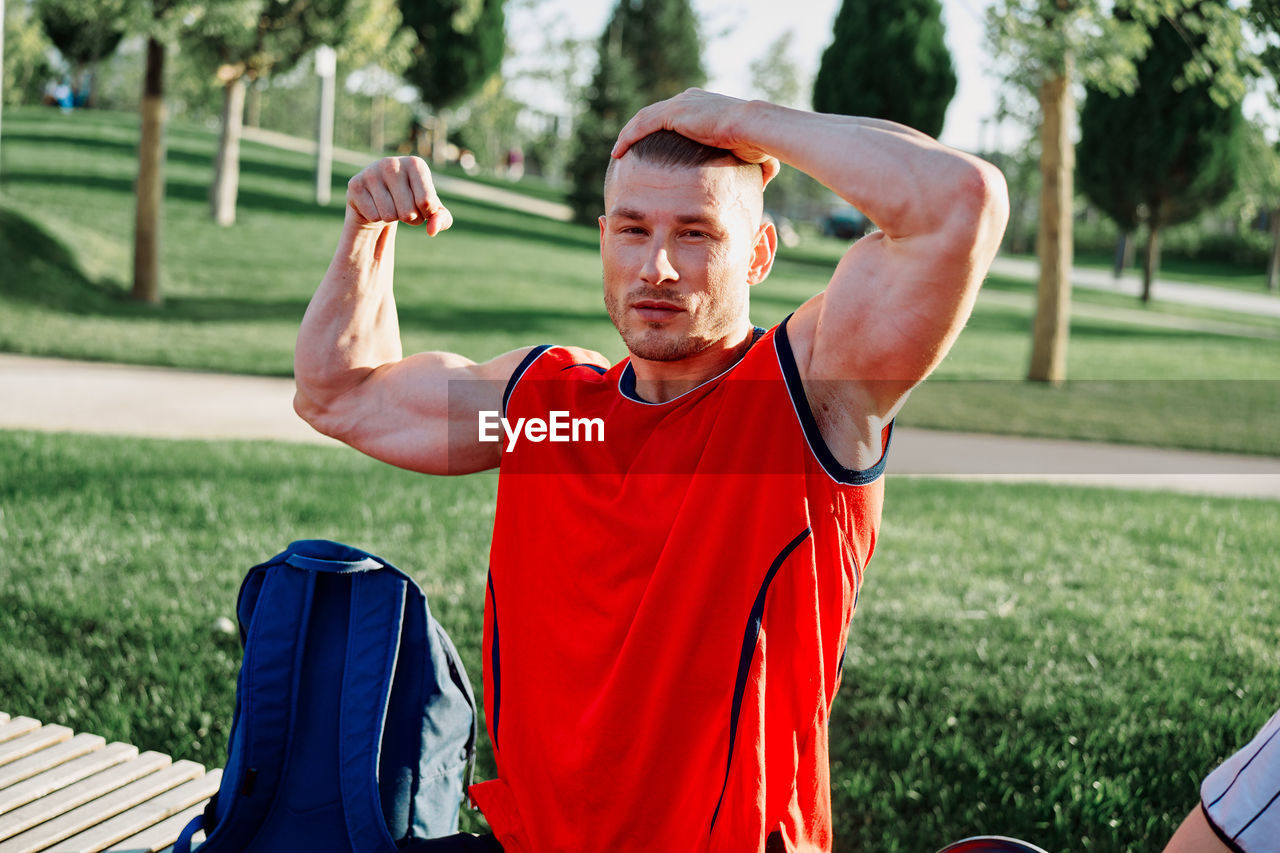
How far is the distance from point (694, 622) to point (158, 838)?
1353 millimetres

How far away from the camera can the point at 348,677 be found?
2.27m

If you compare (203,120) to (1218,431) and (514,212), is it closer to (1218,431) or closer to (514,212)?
(514,212)

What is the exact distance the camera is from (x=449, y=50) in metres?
33.4

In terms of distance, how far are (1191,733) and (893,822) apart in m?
1.10

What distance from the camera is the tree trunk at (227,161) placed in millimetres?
20078

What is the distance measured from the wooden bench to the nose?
5.13ft

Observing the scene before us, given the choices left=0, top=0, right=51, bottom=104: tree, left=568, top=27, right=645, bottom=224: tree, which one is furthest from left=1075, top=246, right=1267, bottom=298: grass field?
left=0, top=0, right=51, bottom=104: tree

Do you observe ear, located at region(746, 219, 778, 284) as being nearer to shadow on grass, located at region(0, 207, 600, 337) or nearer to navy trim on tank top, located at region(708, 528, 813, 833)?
navy trim on tank top, located at region(708, 528, 813, 833)

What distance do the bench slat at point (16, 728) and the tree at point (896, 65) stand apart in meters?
28.0

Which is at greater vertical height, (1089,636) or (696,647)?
(696,647)

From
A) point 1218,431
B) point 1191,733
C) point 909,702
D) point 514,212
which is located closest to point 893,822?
point 909,702

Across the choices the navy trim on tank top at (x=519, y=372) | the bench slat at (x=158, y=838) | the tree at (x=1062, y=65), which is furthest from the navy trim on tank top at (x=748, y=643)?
the tree at (x=1062, y=65)

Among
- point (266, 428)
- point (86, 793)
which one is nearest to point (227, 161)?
point (266, 428)

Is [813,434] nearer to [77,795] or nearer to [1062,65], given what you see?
[77,795]
